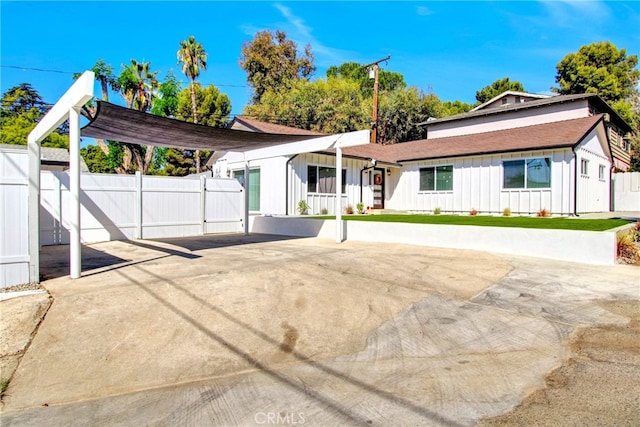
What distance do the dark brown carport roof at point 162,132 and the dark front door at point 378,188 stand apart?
8.99 metres

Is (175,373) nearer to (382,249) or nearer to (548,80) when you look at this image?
(382,249)

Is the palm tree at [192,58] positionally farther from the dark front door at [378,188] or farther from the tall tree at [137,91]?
the dark front door at [378,188]

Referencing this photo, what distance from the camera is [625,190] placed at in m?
20.7

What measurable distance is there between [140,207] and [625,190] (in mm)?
23498

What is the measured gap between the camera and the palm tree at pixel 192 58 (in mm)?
29672

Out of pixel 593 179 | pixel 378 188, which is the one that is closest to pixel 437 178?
pixel 378 188

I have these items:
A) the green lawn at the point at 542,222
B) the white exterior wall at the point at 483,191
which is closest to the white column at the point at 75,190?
the green lawn at the point at 542,222

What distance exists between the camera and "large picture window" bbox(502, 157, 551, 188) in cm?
1448

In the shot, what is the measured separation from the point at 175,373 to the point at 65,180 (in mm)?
9040

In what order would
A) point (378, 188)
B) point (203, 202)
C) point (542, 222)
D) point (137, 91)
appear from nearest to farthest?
point (542, 222), point (203, 202), point (378, 188), point (137, 91)

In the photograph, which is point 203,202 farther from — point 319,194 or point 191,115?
point 191,115

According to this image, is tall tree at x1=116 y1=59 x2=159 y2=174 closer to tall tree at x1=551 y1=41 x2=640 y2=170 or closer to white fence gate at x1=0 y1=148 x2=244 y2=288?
white fence gate at x1=0 y1=148 x2=244 y2=288

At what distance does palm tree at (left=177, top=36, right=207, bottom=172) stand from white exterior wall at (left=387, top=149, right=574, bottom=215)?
17527mm

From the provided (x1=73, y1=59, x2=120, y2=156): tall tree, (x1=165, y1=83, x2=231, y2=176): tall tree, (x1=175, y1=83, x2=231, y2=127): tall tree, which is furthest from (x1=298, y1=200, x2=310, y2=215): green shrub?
(x1=73, y1=59, x2=120, y2=156): tall tree
